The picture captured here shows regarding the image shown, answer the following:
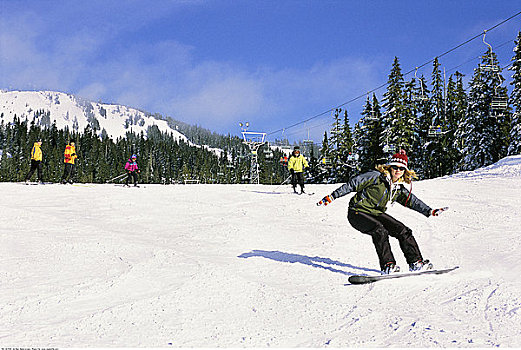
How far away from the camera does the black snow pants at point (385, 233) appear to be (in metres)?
5.17

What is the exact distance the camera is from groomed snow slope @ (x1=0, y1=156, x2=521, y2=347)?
3.36m

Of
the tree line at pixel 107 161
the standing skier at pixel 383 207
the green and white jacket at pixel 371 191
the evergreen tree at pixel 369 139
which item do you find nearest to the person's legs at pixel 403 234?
the standing skier at pixel 383 207

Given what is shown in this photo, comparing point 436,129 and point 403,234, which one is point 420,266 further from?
point 436,129

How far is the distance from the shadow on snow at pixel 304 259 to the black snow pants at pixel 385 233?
0.72 metres

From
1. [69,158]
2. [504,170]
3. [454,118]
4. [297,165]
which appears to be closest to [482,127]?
[454,118]

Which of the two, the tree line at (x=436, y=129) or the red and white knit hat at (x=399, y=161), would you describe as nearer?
the red and white knit hat at (x=399, y=161)

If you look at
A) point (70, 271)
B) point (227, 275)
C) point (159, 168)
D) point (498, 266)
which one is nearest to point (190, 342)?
point (227, 275)

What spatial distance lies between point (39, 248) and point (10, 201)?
752 centimetres

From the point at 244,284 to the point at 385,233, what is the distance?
2.01m

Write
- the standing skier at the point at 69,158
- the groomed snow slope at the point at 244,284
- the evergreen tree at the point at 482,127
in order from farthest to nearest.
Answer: the evergreen tree at the point at 482,127, the standing skier at the point at 69,158, the groomed snow slope at the point at 244,284

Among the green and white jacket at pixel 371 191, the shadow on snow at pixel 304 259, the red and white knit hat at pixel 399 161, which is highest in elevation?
the red and white knit hat at pixel 399 161

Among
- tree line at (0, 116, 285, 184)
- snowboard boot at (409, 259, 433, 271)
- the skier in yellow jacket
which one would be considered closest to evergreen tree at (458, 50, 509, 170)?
the skier in yellow jacket

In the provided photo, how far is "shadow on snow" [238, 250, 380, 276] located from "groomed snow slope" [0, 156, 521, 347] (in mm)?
33

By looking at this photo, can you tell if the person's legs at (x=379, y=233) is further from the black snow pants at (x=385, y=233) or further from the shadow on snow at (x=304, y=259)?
the shadow on snow at (x=304, y=259)
